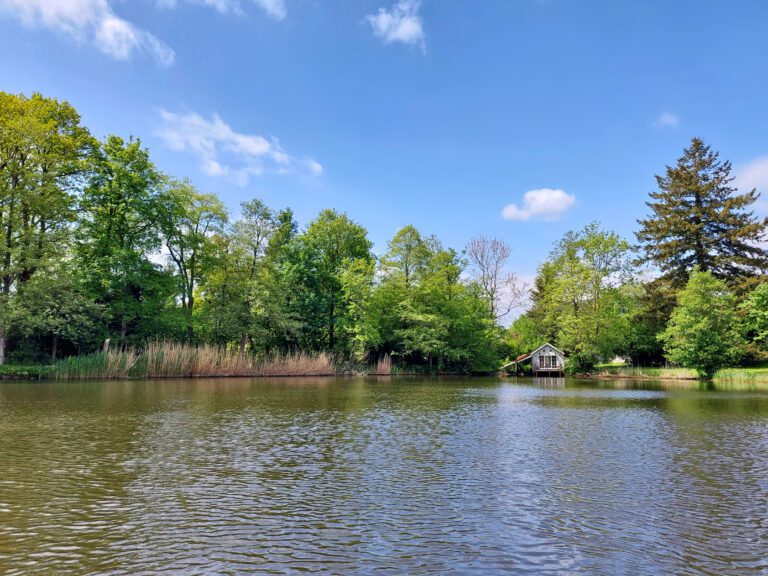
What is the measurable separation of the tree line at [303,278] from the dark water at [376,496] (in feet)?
78.9

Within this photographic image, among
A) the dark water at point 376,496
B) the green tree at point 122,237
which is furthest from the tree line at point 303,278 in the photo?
the dark water at point 376,496

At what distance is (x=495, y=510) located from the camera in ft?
22.1

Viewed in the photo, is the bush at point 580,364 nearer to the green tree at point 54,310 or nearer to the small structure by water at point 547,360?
the small structure by water at point 547,360

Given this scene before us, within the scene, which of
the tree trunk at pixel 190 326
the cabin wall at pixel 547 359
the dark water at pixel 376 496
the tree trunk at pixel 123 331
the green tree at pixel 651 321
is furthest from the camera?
the cabin wall at pixel 547 359

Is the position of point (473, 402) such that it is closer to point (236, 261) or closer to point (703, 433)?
point (703, 433)

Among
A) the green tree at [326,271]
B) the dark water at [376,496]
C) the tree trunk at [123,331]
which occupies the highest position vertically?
the green tree at [326,271]

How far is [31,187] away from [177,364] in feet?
48.8

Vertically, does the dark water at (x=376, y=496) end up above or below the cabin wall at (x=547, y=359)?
below

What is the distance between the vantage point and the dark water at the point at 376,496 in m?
5.14

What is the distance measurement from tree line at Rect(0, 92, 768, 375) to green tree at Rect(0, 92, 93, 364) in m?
0.12

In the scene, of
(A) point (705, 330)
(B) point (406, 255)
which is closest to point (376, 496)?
(A) point (705, 330)

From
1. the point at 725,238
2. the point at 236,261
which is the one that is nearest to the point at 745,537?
the point at 236,261

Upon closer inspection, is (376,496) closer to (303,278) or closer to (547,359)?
(303,278)

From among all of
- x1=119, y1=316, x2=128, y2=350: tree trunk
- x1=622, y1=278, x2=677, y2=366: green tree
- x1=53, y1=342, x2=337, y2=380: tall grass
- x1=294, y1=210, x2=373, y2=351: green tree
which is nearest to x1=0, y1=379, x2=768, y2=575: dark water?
x1=53, y1=342, x2=337, y2=380: tall grass
